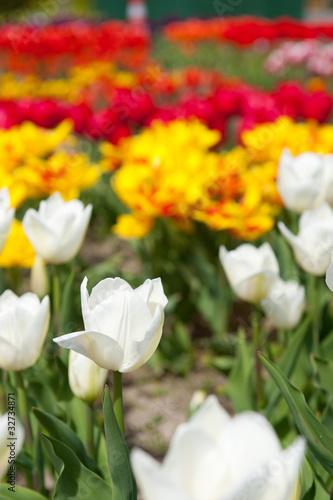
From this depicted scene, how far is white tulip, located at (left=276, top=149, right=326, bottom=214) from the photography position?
57.8 inches

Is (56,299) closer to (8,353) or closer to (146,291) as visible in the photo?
(8,353)

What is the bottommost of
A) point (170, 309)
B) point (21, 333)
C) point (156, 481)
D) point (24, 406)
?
point (170, 309)

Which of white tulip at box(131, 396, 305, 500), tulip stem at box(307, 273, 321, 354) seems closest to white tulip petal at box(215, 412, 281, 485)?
white tulip at box(131, 396, 305, 500)

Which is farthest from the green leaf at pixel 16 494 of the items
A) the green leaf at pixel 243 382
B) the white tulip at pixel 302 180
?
the white tulip at pixel 302 180

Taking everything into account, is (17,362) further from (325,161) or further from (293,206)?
(325,161)

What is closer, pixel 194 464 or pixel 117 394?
pixel 194 464

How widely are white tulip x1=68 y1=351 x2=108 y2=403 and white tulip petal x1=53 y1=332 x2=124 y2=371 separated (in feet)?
0.68

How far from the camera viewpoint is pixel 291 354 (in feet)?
4.24

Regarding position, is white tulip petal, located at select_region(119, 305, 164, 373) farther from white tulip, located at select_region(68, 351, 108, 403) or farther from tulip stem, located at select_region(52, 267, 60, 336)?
tulip stem, located at select_region(52, 267, 60, 336)

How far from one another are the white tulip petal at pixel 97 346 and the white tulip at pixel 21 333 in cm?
16

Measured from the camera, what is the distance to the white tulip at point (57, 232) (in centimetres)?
121

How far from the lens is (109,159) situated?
254cm

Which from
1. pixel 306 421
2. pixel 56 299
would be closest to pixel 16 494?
pixel 306 421

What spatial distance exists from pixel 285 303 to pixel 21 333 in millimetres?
601
